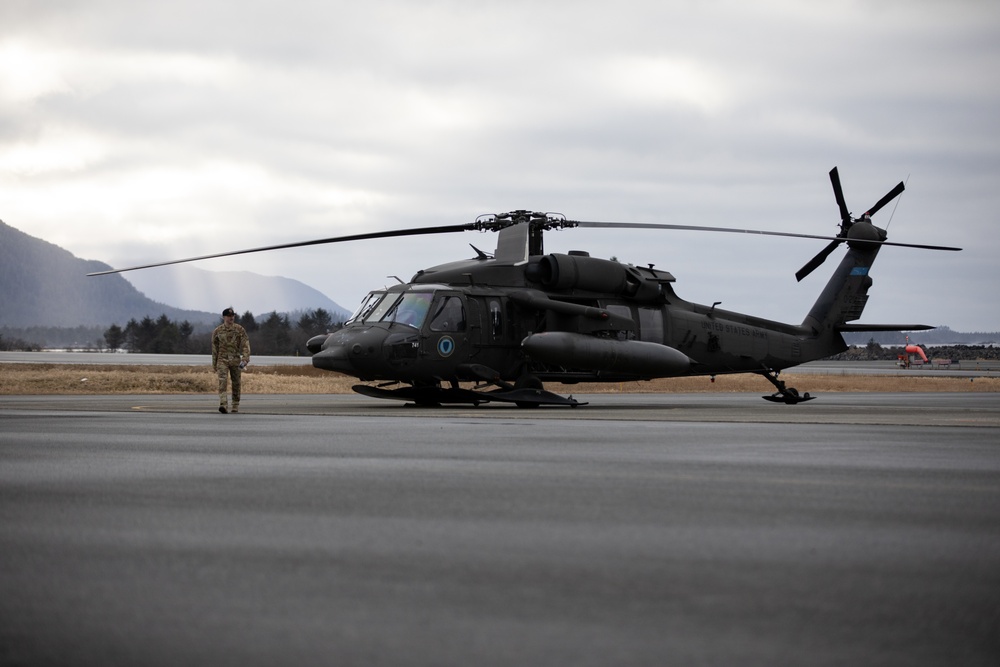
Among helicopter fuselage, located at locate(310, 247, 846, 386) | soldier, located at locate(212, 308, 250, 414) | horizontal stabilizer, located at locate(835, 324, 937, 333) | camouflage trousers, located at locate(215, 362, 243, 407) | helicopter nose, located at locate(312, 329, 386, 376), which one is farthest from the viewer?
horizontal stabilizer, located at locate(835, 324, 937, 333)

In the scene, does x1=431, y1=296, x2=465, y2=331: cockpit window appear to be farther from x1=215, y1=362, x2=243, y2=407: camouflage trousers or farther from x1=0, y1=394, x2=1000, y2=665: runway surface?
x1=0, y1=394, x2=1000, y2=665: runway surface

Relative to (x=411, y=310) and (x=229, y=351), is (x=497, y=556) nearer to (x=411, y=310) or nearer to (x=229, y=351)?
(x=229, y=351)

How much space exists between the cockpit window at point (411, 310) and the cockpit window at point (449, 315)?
9.0 inches

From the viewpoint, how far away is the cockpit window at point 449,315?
24.2 metres

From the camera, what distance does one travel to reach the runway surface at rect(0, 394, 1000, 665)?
410 cm

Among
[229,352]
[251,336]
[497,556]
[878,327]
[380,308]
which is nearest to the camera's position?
[497,556]

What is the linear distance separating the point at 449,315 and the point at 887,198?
12.3 meters

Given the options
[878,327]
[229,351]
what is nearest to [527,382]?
[229,351]

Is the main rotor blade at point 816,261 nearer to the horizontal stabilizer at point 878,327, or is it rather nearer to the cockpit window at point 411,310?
the horizontal stabilizer at point 878,327

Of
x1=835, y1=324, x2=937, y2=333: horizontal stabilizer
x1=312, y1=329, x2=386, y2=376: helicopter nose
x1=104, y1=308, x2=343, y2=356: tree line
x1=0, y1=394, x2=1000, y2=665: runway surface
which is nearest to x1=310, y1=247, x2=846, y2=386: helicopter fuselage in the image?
x1=312, y1=329, x2=386, y2=376: helicopter nose

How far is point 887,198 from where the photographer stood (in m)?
29.6

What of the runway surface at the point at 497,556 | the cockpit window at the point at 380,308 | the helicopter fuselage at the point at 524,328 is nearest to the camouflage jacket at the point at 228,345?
the helicopter fuselage at the point at 524,328

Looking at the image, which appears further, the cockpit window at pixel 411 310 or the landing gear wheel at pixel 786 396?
the landing gear wheel at pixel 786 396

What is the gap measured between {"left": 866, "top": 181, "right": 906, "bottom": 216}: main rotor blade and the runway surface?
60.3 feet
